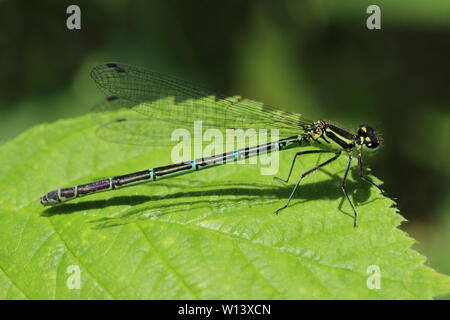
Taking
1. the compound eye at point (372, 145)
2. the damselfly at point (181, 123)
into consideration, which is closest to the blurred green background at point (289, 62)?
the compound eye at point (372, 145)

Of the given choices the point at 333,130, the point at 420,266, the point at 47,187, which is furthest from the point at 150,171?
the point at 420,266

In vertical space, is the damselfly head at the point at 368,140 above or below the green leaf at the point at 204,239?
above

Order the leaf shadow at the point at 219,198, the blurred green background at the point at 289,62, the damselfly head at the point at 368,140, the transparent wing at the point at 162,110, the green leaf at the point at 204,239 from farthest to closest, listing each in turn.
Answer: the blurred green background at the point at 289,62 < the transparent wing at the point at 162,110 < the damselfly head at the point at 368,140 < the leaf shadow at the point at 219,198 < the green leaf at the point at 204,239

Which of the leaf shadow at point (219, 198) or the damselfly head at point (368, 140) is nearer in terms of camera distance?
the leaf shadow at point (219, 198)

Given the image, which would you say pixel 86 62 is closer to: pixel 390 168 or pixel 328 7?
pixel 328 7

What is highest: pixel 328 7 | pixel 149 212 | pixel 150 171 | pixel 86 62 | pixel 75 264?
pixel 328 7

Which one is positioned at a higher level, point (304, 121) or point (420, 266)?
point (304, 121)

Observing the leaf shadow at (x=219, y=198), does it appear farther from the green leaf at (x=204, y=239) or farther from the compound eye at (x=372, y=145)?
the compound eye at (x=372, y=145)
